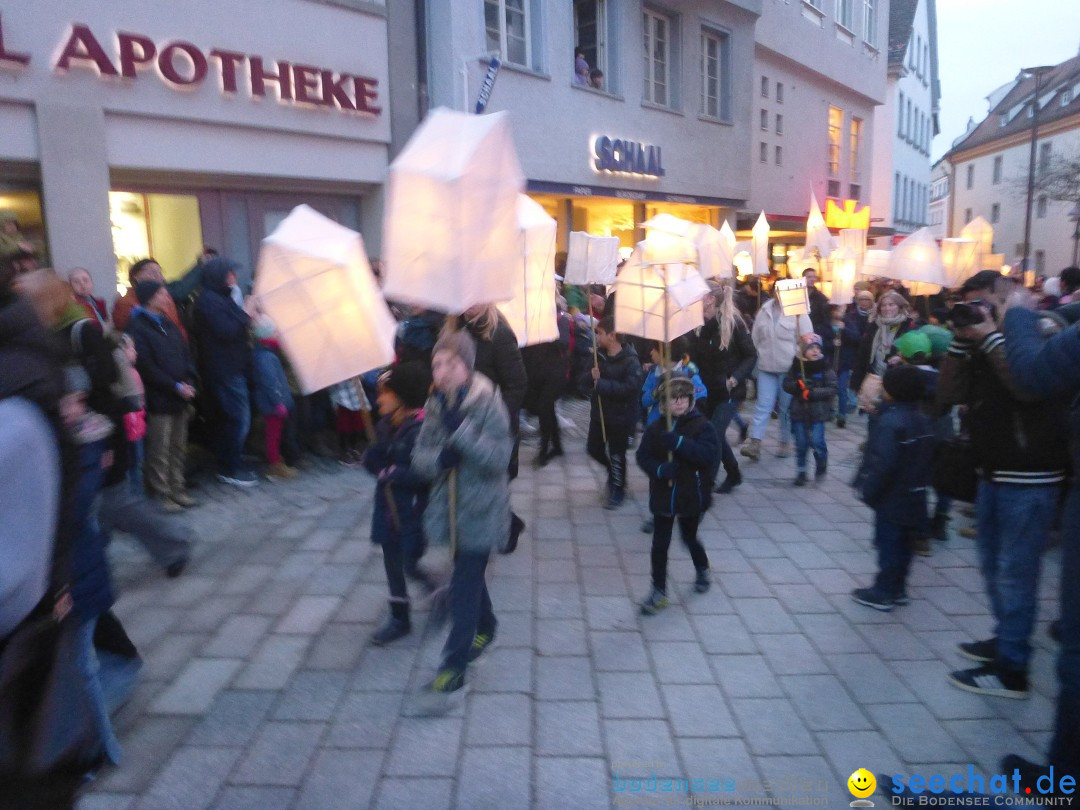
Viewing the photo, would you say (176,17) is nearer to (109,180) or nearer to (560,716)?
(109,180)

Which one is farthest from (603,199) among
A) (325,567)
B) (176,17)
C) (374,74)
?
(325,567)

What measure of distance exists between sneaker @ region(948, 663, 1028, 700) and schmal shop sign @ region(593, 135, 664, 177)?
1238 centimetres

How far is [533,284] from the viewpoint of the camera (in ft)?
17.6

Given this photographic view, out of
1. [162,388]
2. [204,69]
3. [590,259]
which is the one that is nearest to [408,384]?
[162,388]

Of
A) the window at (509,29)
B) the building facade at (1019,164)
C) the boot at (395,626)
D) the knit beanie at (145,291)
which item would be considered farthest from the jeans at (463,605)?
the building facade at (1019,164)

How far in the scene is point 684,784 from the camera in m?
3.27

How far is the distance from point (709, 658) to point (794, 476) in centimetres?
412

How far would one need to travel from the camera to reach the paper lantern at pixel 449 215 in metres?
3.33

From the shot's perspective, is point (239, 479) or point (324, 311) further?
point (239, 479)

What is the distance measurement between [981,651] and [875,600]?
2.47 feet

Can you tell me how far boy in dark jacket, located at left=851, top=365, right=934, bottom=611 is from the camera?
4.68 m

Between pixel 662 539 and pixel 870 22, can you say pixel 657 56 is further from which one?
pixel 662 539

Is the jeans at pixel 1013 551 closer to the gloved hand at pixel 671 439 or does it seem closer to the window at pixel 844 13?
the gloved hand at pixel 671 439

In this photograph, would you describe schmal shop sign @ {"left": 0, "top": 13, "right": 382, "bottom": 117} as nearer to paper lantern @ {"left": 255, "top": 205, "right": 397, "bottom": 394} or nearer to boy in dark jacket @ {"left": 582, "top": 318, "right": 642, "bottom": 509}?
boy in dark jacket @ {"left": 582, "top": 318, "right": 642, "bottom": 509}
